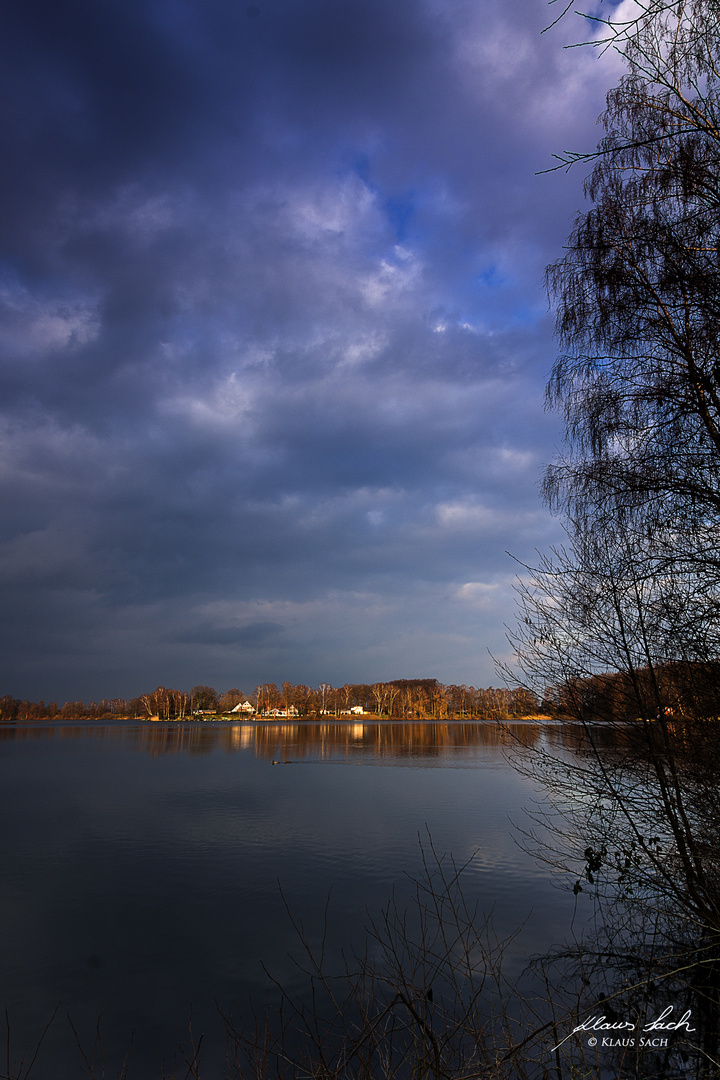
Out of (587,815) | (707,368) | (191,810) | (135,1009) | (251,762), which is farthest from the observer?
(251,762)

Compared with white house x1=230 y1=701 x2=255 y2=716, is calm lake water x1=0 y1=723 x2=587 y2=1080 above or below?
above

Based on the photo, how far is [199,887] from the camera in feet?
47.9

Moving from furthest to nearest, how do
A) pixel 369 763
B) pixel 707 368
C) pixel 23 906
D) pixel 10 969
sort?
pixel 369 763 < pixel 23 906 < pixel 10 969 < pixel 707 368

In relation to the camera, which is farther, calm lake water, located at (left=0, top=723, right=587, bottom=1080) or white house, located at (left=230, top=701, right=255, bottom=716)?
white house, located at (left=230, top=701, right=255, bottom=716)

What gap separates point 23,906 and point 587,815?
1267 cm

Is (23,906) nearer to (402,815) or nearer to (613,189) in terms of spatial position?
(402,815)

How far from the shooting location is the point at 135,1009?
9.03 m

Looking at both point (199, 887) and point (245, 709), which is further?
point (245, 709)

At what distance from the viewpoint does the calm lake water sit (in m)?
9.08

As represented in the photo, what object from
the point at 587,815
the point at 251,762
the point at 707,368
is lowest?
the point at 251,762

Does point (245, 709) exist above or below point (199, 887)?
below

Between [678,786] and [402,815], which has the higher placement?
[678,786]

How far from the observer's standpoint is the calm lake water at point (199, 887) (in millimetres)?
9078

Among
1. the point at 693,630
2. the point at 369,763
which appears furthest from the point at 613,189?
the point at 369,763
